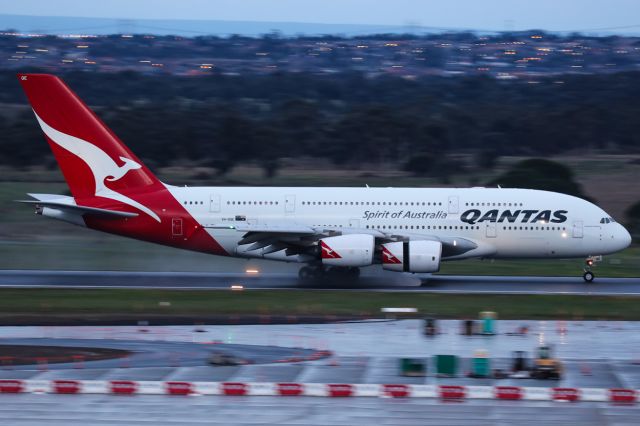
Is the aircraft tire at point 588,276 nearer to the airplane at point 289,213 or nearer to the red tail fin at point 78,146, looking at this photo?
the airplane at point 289,213

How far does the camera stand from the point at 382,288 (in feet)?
126

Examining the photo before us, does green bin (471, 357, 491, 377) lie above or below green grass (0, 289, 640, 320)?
below

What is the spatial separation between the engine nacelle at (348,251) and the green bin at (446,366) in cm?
1509

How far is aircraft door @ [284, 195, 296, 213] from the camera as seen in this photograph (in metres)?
40.2

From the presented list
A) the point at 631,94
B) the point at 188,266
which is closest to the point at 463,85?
the point at 631,94

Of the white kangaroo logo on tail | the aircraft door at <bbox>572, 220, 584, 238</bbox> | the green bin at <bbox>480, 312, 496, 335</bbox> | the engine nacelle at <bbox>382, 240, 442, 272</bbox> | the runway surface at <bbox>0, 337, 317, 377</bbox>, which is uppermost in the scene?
the white kangaroo logo on tail

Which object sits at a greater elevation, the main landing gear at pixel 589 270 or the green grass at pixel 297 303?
the main landing gear at pixel 589 270

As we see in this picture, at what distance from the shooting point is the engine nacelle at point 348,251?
38.2 meters

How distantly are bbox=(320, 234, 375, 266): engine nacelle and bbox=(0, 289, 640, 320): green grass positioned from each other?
1.51 m

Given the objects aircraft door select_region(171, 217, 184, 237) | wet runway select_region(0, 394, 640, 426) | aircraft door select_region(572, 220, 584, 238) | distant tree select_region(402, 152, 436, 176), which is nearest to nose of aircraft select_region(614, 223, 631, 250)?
aircraft door select_region(572, 220, 584, 238)

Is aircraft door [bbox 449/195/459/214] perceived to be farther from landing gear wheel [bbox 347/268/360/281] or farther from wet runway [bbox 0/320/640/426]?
wet runway [bbox 0/320/640/426]

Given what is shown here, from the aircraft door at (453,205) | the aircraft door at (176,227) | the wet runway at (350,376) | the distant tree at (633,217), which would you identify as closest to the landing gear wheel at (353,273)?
the aircraft door at (453,205)

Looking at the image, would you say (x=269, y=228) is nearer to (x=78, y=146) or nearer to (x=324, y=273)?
(x=324, y=273)

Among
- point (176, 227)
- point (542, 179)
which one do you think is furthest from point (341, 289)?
point (542, 179)
